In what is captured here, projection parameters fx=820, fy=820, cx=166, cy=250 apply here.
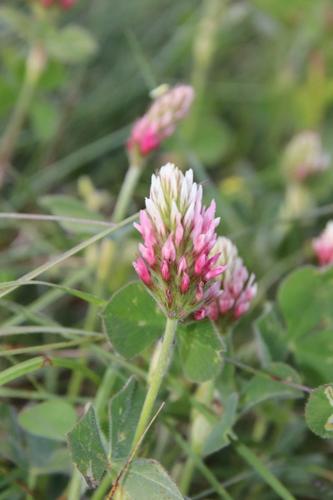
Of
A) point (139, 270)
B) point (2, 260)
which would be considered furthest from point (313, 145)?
point (139, 270)

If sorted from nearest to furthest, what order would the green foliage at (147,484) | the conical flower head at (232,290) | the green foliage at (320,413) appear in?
the green foliage at (147,484) → the green foliage at (320,413) → the conical flower head at (232,290)

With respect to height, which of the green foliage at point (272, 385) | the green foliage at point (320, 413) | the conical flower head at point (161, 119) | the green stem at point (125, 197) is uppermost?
the conical flower head at point (161, 119)

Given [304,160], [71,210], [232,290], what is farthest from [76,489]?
[304,160]

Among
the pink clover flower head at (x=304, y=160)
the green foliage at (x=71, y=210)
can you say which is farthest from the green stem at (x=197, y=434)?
the pink clover flower head at (x=304, y=160)

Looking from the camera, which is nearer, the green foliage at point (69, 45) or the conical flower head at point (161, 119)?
the conical flower head at point (161, 119)

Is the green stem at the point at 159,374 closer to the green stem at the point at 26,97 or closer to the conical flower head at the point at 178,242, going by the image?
the conical flower head at the point at 178,242

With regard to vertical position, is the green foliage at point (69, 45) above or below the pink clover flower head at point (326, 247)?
above
